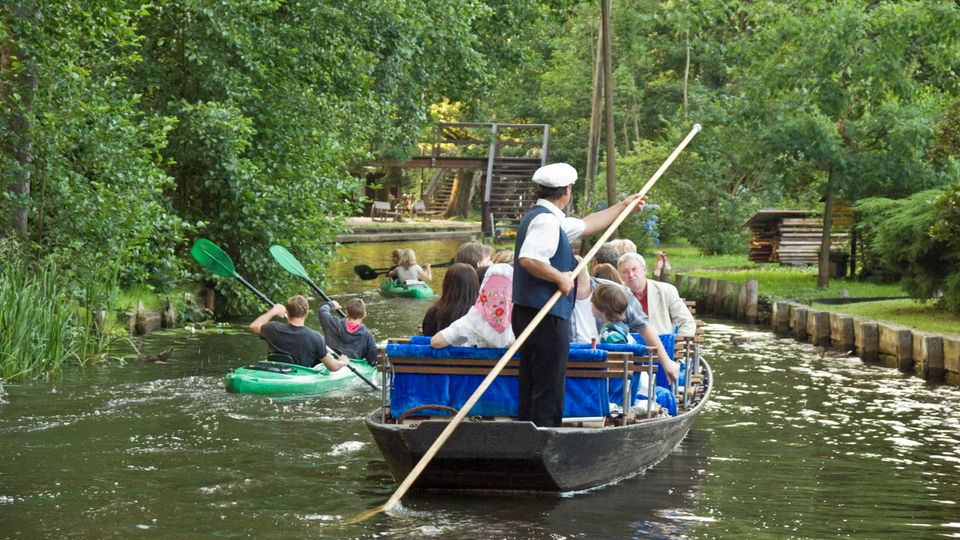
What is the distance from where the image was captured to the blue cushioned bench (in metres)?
10.8

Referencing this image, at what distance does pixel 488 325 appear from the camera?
1078 centimetres

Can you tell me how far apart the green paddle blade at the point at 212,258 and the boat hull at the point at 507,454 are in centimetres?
843

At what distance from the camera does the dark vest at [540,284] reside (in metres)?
10.3

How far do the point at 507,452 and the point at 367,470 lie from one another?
7.30ft

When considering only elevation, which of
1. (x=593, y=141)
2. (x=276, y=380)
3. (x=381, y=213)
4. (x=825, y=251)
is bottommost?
(x=276, y=380)

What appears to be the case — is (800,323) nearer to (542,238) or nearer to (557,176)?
(557,176)

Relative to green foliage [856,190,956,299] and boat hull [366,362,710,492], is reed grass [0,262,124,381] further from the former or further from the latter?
green foliage [856,190,956,299]

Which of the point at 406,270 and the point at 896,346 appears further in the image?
the point at 406,270

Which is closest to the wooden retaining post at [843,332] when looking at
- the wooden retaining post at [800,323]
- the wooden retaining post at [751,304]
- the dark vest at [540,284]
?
the wooden retaining post at [800,323]

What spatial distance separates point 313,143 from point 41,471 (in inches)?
552

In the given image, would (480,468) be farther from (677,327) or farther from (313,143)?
(313,143)

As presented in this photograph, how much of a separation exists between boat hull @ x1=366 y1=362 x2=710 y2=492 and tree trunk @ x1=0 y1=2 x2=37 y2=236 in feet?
31.5

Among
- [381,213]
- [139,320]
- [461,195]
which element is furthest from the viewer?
[461,195]

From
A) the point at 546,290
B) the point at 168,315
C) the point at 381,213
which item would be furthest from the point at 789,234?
the point at 381,213
